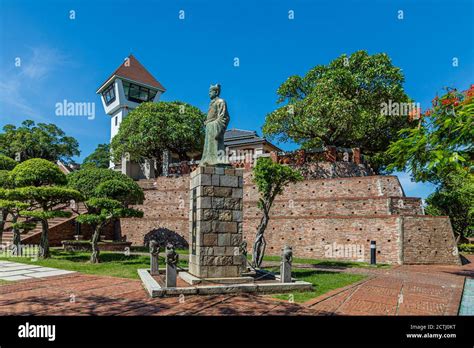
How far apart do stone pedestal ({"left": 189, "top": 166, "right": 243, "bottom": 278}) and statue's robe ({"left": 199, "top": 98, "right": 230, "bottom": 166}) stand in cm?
45

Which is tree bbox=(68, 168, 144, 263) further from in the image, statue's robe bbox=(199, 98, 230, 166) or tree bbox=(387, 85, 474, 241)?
tree bbox=(387, 85, 474, 241)

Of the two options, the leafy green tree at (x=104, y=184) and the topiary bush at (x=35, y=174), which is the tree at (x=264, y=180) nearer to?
the leafy green tree at (x=104, y=184)

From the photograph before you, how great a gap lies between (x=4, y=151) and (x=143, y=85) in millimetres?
18550

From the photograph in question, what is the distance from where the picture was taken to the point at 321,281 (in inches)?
428

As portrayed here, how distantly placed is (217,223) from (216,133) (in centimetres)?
287

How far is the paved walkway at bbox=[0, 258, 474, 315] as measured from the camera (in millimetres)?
6902

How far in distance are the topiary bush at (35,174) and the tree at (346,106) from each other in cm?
1647

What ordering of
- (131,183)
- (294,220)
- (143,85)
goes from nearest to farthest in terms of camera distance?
(131,183) → (294,220) → (143,85)

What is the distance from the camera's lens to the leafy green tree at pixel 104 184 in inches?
680

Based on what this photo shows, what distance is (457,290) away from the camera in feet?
32.3

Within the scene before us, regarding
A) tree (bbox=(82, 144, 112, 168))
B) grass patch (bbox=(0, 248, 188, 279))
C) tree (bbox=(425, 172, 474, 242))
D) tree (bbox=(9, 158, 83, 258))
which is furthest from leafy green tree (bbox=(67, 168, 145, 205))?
tree (bbox=(82, 144, 112, 168))
